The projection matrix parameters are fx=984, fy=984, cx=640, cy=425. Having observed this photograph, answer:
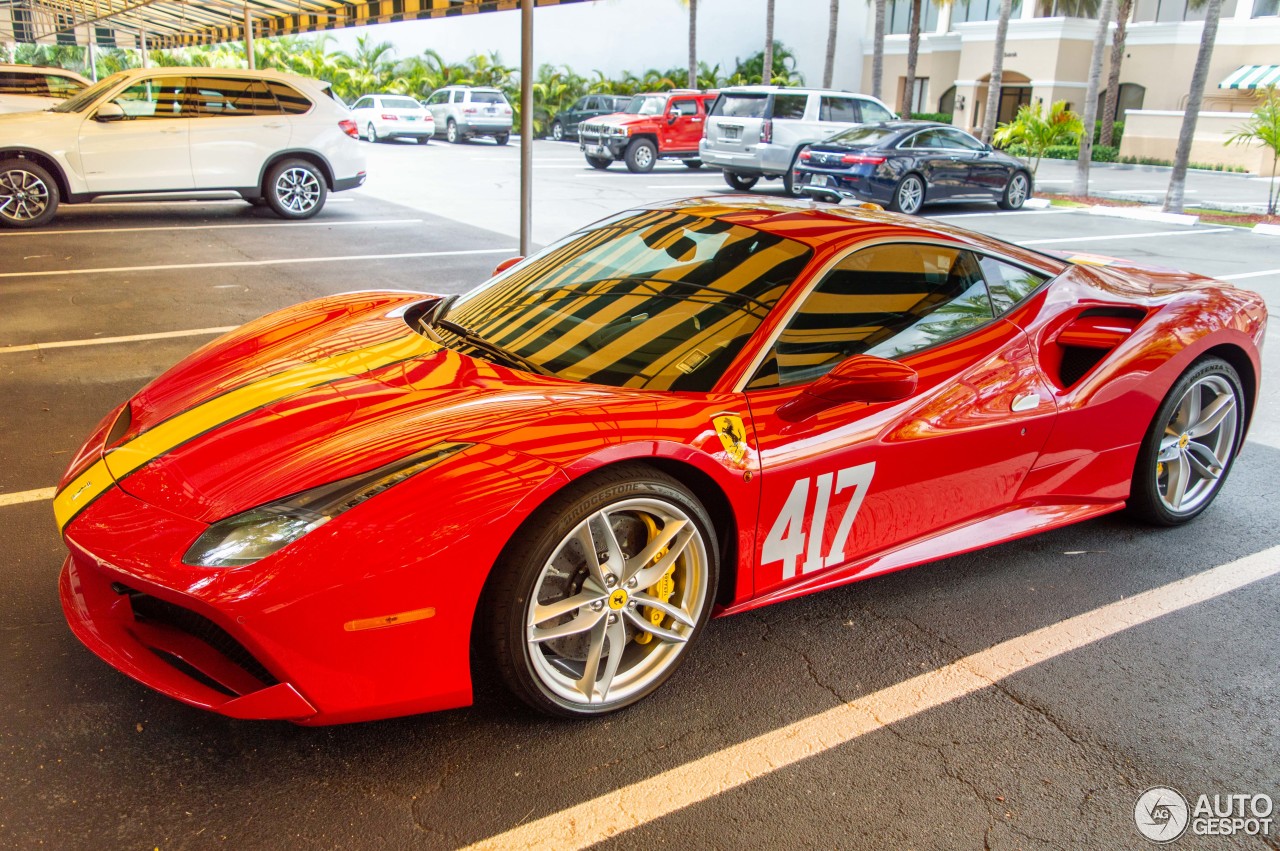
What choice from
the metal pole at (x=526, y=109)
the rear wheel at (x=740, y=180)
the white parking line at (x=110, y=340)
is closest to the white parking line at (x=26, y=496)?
the white parking line at (x=110, y=340)

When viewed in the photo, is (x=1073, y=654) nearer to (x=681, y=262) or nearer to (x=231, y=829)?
(x=681, y=262)

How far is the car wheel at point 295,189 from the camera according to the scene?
1194 cm

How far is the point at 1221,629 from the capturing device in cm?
337

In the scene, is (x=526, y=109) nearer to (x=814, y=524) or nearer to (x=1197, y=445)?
(x=1197, y=445)

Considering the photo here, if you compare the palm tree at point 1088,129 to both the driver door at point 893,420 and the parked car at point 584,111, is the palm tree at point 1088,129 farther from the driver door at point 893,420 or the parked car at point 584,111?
the driver door at point 893,420

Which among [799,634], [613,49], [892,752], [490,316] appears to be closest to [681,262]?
[490,316]

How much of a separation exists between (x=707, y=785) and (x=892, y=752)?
0.54 metres

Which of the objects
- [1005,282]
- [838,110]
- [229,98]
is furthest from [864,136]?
[1005,282]

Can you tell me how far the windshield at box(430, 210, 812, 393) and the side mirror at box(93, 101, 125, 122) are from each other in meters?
9.19

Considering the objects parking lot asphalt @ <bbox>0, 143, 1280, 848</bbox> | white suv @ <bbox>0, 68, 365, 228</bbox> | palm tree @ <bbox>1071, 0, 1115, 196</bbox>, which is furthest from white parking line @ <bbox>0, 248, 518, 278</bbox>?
palm tree @ <bbox>1071, 0, 1115, 196</bbox>

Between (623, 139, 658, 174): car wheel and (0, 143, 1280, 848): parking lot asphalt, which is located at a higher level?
(623, 139, 658, 174): car wheel

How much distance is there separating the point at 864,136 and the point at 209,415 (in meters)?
13.9

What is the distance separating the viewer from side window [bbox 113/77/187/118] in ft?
35.9

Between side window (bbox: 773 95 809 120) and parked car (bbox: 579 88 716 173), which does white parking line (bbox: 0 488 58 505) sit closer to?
side window (bbox: 773 95 809 120)
